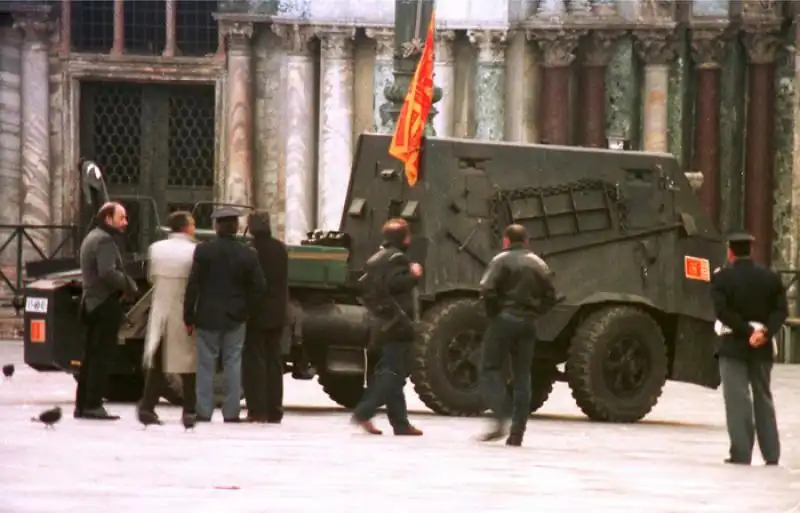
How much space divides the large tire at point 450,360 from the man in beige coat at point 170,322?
3630mm

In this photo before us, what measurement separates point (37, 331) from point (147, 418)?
4.02 m

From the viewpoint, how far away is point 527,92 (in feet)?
128

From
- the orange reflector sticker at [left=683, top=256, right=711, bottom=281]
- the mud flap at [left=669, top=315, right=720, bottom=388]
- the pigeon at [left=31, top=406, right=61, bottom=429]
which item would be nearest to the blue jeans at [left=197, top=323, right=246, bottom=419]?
the pigeon at [left=31, top=406, right=61, bottom=429]

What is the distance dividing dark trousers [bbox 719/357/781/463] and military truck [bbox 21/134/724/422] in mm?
6067

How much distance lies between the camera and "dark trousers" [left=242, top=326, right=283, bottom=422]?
24.2 m

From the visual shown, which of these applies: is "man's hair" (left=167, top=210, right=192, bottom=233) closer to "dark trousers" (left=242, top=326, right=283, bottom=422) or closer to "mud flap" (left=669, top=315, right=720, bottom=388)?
"dark trousers" (left=242, top=326, right=283, bottom=422)

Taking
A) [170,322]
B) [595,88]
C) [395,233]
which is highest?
[595,88]

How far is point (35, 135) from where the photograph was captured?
1551 inches

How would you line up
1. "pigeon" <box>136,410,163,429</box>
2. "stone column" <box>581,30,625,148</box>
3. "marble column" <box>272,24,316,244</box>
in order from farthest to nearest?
1. "marble column" <box>272,24,316,244</box>
2. "stone column" <box>581,30,625,148</box>
3. "pigeon" <box>136,410,163,429</box>

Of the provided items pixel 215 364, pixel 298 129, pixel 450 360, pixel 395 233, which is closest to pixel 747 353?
pixel 395 233

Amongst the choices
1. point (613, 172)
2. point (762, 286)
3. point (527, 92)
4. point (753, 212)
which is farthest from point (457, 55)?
point (762, 286)

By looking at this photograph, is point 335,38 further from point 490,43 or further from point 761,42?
point 761,42

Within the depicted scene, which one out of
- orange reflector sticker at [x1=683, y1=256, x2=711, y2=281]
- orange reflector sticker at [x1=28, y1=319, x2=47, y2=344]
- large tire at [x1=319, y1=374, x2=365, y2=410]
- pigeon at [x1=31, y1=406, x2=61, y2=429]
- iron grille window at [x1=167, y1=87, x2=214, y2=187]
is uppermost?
iron grille window at [x1=167, y1=87, x2=214, y2=187]

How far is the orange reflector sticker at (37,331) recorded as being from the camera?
26906 mm
